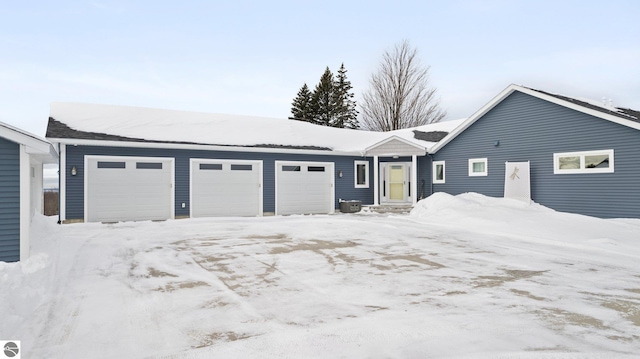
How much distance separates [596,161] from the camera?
11.5 metres

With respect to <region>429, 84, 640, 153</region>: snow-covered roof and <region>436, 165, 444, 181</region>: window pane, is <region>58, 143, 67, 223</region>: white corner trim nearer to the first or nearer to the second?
<region>429, 84, 640, 153</region>: snow-covered roof

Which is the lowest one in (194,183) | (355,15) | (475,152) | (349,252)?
(349,252)

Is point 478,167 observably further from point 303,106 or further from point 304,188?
point 303,106

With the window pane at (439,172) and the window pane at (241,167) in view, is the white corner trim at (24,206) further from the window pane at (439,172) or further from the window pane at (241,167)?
the window pane at (439,172)

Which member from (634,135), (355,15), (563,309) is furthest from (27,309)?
(355,15)

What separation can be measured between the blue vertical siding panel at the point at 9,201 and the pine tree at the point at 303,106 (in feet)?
114

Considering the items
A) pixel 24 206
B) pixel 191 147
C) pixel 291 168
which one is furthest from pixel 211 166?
pixel 24 206

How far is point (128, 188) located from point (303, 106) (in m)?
29.2

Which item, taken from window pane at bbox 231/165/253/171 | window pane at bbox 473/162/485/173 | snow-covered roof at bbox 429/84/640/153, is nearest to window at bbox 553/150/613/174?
snow-covered roof at bbox 429/84/640/153

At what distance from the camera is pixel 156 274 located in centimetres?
580

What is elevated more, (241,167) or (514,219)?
(241,167)

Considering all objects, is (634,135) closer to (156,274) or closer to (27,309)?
(156,274)

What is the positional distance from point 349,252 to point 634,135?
9.36m

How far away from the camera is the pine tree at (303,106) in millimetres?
40781
